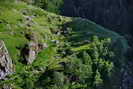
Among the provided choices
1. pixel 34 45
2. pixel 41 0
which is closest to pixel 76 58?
pixel 34 45

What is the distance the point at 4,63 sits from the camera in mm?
104250

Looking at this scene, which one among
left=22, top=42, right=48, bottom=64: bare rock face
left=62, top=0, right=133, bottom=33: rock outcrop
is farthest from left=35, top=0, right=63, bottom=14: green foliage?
left=22, top=42, right=48, bottom=64: bare rock face

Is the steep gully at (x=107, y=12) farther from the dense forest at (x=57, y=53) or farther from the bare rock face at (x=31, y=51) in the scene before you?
the bare rock face at (x=31, y=51)

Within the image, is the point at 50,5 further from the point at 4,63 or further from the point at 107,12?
the point at 4,63

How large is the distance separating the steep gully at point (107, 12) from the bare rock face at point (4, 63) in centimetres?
7305

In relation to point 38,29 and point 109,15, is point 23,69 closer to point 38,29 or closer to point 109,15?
point 38,29

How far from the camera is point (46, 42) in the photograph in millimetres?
126188

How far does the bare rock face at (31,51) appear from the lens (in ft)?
367

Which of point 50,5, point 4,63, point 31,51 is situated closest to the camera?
point 4,63

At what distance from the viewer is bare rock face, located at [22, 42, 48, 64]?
112 meters

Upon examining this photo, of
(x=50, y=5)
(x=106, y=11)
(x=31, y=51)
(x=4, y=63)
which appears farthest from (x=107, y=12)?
(x=4, y=63)

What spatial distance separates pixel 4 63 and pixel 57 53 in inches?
820

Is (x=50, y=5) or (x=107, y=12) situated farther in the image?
(x=50, y=5)

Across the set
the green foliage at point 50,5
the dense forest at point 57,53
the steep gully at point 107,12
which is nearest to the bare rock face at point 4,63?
the dense forest at point 57,53
